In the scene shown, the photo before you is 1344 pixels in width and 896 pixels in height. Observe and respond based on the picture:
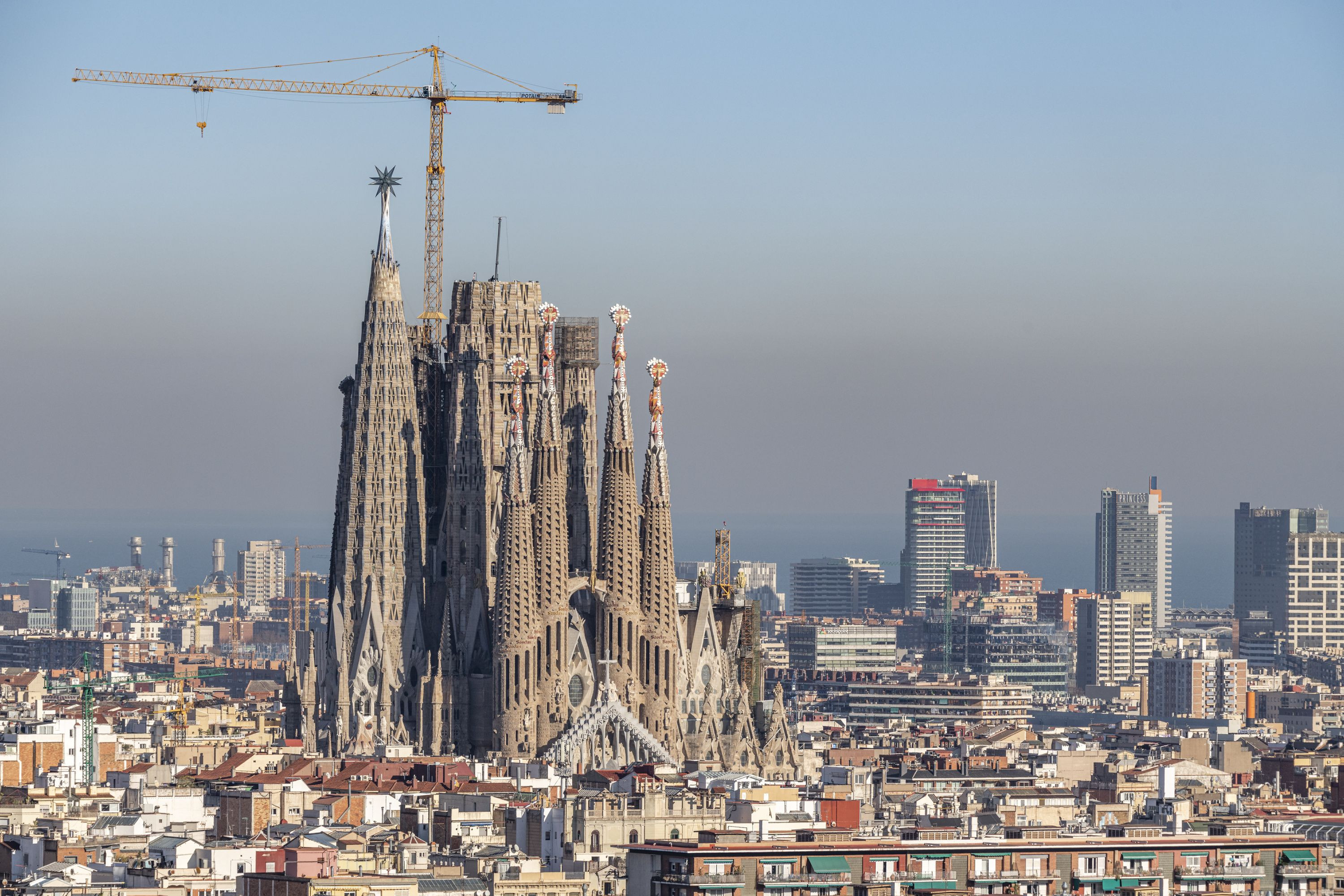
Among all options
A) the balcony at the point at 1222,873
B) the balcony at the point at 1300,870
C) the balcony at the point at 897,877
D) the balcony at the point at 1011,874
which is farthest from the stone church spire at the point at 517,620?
the balcony at the point at 897,877

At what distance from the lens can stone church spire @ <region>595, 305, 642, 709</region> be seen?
111m

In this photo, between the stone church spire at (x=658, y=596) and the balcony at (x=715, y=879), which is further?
the stone church spire at (x=658, y=596)

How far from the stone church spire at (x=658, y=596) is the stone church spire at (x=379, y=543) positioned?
6.94 m

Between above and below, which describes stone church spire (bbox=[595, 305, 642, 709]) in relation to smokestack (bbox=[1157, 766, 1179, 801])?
above

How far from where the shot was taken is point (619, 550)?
111 m

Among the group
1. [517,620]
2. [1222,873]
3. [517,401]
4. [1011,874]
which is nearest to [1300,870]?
[1222,873]

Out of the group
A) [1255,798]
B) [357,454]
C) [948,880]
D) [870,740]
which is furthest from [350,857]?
[870,740]

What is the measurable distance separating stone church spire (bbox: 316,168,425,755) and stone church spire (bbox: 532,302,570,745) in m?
4.62

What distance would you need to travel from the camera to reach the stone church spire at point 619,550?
110812 millimetres

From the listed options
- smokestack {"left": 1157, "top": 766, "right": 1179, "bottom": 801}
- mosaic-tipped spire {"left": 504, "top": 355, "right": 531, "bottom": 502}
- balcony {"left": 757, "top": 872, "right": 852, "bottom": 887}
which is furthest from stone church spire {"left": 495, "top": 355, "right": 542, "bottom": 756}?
balcony {"left": 757, "top": 872, "right": 852, "bottom": 887}

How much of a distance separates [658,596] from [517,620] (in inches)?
205

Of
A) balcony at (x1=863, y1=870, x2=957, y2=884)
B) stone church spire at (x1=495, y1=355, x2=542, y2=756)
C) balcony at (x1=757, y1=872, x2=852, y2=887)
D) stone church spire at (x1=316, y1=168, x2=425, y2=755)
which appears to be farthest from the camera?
stone church spire at (x1=316, y1=168, x2=425, y2=755)

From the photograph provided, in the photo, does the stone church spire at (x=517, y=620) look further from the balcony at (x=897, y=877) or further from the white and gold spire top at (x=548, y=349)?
the balcony at (x=897, y=877)

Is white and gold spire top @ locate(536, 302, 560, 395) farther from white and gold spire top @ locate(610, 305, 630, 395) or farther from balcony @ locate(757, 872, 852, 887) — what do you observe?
balcony @ locate(757, 872, 852, 887)
